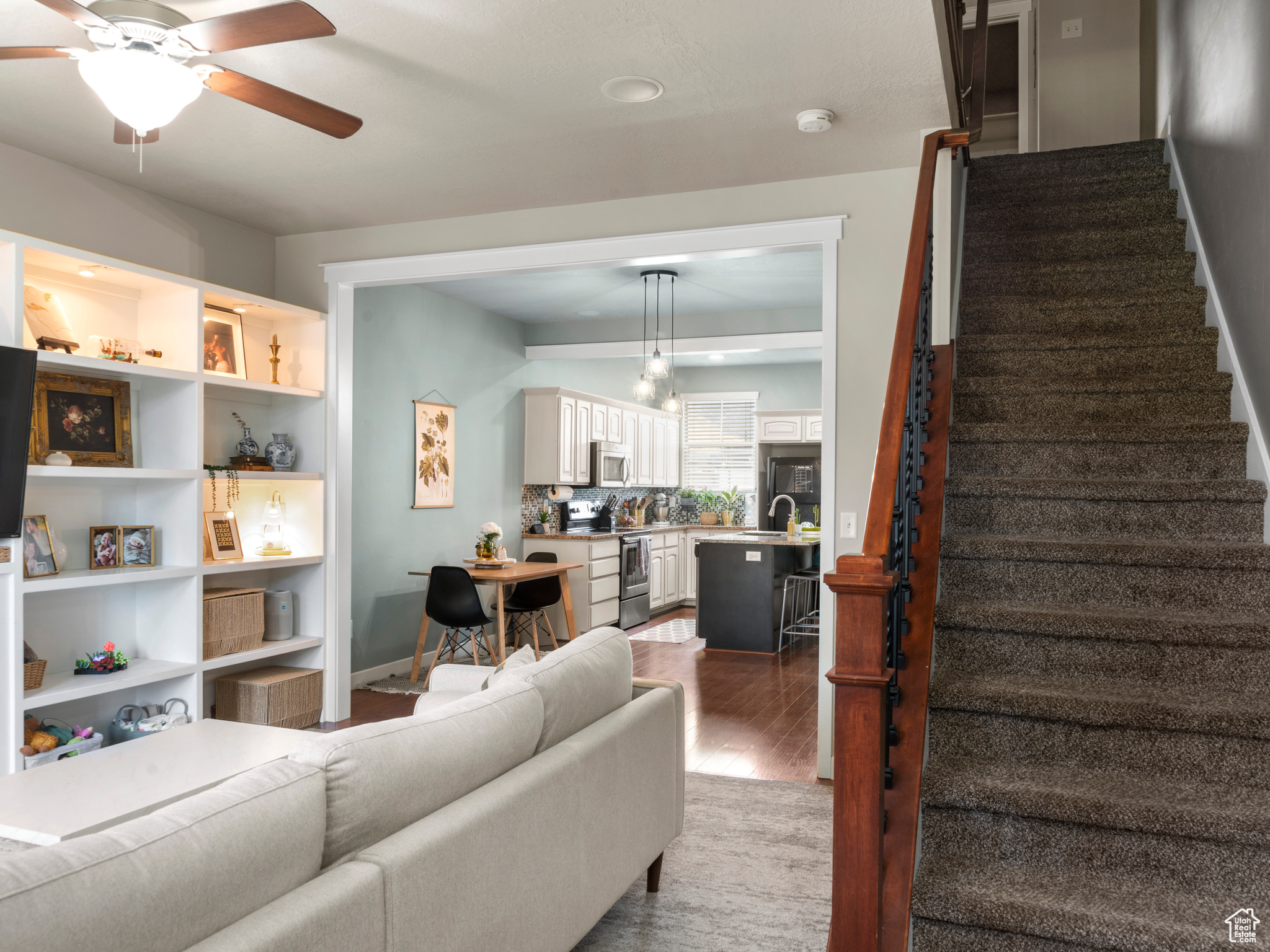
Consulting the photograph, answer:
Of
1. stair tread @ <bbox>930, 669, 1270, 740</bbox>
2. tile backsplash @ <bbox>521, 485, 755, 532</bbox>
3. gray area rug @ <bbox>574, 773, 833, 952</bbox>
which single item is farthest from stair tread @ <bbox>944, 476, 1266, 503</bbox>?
tile backsplash @ <bbox>521, 485, 755, 532</bbox>

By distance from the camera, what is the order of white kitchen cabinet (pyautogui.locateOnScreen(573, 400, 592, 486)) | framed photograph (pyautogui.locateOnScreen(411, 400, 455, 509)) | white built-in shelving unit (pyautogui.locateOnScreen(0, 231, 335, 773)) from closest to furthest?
1. white built-in shelving unit (pyautogui.locateOnScreen(0, 231, 335, 773))
2. framed photograph (pyautogui.locateOnScreen(411, 400, 455, 509))
3. white kitchen cabinet (pyautogui.locateOnScreen(573, 400, 592, 486))

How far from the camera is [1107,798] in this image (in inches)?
78.3

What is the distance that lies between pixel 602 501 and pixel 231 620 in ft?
16.5

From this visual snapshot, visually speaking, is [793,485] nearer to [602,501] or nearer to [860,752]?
[602,501]

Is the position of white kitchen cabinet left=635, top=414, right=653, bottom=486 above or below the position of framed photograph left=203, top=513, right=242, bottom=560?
above

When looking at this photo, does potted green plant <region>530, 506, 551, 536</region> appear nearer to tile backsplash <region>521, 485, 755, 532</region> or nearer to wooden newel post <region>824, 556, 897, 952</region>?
tile backsplash <region>521, 485, 755, 532</region>

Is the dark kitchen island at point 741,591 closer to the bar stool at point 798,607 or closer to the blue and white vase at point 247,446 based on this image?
the bar stool at point 798,607

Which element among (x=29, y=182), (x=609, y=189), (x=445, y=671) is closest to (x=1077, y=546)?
(x=445, y=671)

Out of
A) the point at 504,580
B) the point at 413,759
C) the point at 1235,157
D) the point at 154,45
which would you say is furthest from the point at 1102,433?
the point at 504,580

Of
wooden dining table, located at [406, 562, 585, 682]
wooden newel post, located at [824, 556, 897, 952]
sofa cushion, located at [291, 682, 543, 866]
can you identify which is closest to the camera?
Result: sofa cushion, located at [291, 682, 543, 866]

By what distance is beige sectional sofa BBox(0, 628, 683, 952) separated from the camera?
1.16 meters

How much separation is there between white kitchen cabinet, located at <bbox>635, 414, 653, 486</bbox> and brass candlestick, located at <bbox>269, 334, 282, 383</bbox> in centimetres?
488

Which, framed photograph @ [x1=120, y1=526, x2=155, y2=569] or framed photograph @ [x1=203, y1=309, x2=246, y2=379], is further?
framed photograph @ [x1=203, y1=309, x2=246, y2=379]

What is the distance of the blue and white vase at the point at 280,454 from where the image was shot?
4.84 meters
